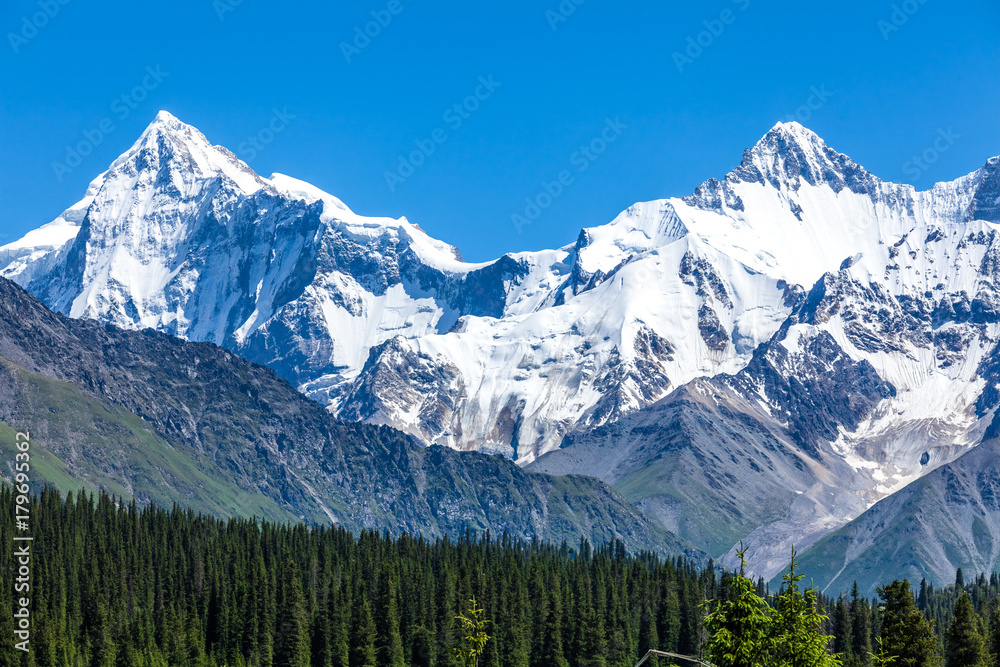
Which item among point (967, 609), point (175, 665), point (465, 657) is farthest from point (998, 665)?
point (175, 665)

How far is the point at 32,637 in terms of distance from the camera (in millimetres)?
187875

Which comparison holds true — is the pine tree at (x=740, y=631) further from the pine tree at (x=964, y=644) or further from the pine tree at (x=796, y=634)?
the pine tree at (x=964, y=644)

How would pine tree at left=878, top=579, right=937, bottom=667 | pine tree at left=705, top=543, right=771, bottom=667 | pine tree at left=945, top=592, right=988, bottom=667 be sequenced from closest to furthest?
pine tree at left=705, top=543, right=771, bottom=667 < pine tree at left=878, top=579, right=937, bottom=667 < pine tree at left=945, top=592, right=988, bottom=667

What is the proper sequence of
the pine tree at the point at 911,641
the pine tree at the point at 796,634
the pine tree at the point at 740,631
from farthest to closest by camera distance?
the pine tree at the point at 911,641 < the pine tree at the point at 740,631 < the pine tree at the point at 796,634

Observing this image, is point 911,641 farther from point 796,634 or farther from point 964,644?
point 796,634

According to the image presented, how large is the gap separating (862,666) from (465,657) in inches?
3581

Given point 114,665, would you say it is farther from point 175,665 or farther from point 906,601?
point 906,601

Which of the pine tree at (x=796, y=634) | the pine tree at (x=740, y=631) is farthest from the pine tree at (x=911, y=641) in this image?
the pine tree at (x=740, y=631)

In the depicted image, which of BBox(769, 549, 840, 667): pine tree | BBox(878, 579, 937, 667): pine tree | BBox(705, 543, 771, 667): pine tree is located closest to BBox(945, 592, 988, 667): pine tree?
BBox(878, 579, 937, 667): pine tree

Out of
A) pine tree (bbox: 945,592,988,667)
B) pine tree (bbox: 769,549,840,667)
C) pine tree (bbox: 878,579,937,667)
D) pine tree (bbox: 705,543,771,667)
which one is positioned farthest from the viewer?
pine tree (bbox: 945,592,988,667)

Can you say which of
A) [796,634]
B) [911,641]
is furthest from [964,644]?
[796,634]

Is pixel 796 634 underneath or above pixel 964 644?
underneath

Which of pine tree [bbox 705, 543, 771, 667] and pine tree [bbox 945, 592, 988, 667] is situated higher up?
pine tree [bbox 945, 592, 988, 667]

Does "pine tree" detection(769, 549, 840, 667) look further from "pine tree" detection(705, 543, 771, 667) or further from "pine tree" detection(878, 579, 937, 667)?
"pine tree" detection(878, 579, 937, 667)
